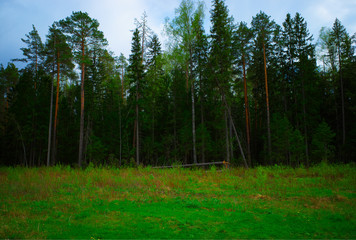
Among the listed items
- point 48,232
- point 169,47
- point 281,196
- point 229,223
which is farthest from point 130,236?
point 169,47

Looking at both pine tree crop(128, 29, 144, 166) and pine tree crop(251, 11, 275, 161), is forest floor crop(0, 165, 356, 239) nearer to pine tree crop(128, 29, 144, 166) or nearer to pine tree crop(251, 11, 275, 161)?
pine tree crop(251, 11, 275, 161)

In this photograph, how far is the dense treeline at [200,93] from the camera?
75.7ft

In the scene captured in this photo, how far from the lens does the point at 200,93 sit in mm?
26859

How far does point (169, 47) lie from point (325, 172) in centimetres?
1836

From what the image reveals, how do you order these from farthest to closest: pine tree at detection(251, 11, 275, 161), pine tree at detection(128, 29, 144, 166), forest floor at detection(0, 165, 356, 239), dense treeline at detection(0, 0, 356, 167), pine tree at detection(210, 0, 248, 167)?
pine tree at detection(128, 29, 144, 166), pine tree at detection(251, 11, 275, 161), dense treeline at detection(0, 0, 356, 167), pine tree at detection(210, 0, 248, 167), forest floor at detection(0, 165, 356, 239)

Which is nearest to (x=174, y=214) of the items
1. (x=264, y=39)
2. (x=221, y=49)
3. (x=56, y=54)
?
(x=221, y=49)

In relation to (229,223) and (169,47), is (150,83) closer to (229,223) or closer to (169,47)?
(169,47)

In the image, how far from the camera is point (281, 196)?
738cm

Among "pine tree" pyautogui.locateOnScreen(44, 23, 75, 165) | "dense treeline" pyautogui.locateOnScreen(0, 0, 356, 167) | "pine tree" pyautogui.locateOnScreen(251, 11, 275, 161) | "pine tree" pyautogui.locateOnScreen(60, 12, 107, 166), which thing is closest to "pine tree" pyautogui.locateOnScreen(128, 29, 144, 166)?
"dense treeline" pyautogui.locateOnScreen(0, 0, 356, 167)

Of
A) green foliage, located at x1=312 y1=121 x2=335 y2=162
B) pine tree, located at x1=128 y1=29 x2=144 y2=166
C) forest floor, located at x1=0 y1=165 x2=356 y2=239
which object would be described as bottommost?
forest floor, located at x1=0 y1=165 x2=356 y2=239

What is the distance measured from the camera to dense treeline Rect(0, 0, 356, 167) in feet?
75.7

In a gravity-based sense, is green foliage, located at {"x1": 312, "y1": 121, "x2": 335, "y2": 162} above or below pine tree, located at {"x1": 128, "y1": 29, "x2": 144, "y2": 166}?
below

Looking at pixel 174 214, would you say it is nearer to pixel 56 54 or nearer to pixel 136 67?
pixel 136 67

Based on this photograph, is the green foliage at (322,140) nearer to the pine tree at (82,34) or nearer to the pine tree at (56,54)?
the pine tree at (82,34)
